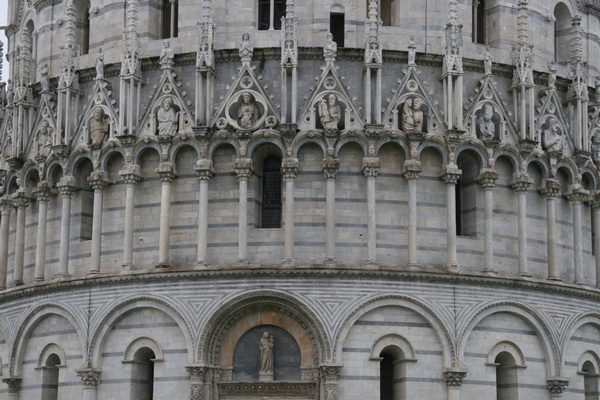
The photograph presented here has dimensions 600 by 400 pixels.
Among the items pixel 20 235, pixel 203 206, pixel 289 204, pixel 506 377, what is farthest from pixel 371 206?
pixel 20 235

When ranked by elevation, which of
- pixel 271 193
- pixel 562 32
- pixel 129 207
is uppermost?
pixel 562 32

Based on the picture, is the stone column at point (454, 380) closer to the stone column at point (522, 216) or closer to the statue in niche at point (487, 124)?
the stone column at point (522, 216)

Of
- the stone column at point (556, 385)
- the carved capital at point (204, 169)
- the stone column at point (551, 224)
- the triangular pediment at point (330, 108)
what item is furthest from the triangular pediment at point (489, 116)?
the carved capital at point (204, 169)

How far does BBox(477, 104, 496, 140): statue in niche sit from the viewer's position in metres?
34.1

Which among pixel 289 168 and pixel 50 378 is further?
pixel 50 378

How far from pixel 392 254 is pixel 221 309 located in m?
4.60

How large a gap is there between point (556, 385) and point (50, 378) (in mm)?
13511

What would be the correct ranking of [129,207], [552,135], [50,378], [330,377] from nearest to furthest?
[330,377] < [129,207] < [50,378] < [552,135]

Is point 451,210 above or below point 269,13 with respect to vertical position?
below

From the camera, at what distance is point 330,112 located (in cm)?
3316

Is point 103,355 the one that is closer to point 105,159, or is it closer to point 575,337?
point 105,159

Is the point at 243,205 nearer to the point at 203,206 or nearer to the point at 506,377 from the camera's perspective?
the point at 203,206

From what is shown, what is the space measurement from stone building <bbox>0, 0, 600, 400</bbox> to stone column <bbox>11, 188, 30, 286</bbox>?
1.84ft

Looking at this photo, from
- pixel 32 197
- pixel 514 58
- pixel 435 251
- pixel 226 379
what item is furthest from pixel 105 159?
pixel 514 58
